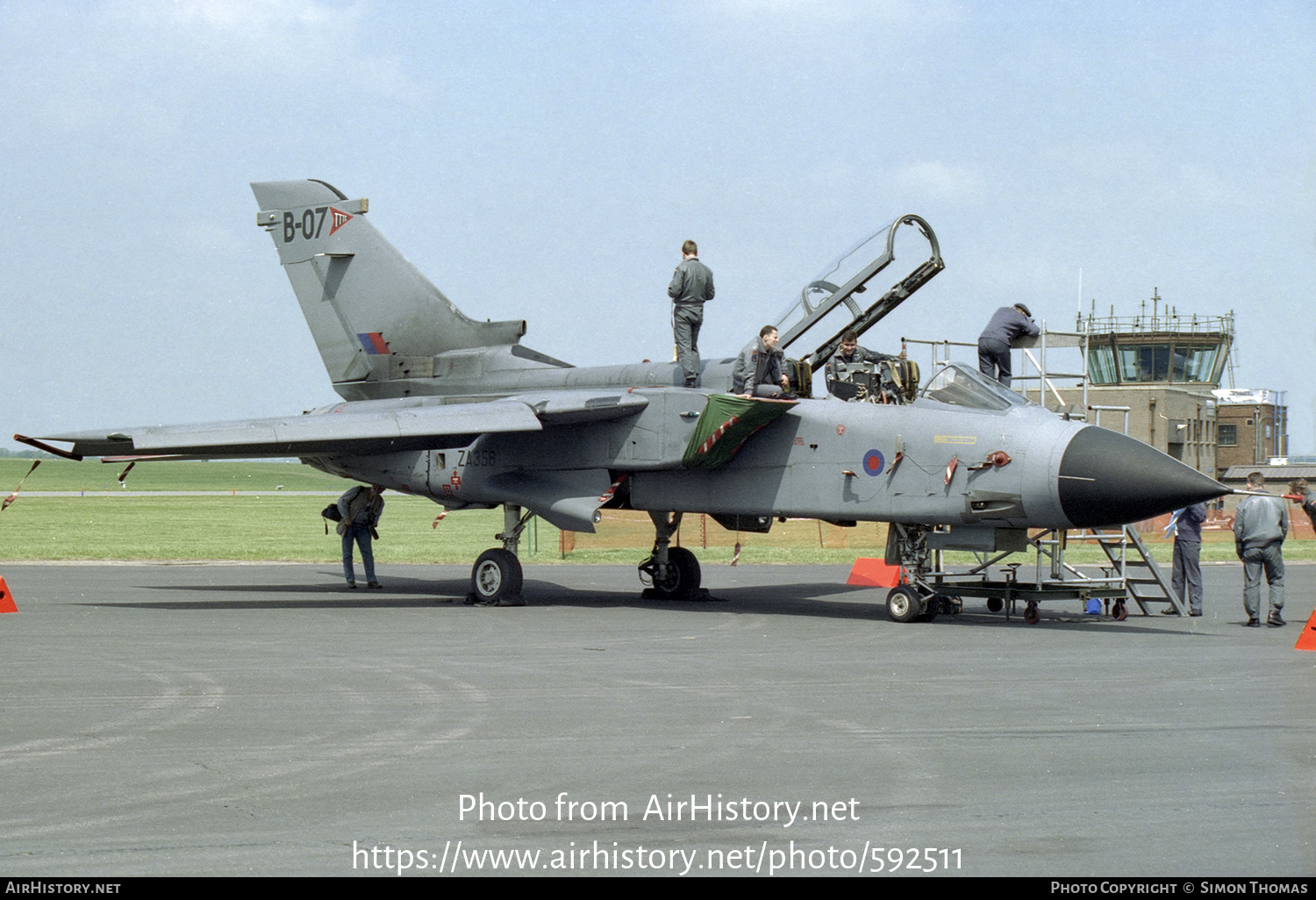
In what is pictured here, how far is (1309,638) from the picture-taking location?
11750mm

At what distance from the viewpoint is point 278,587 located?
1866 cm

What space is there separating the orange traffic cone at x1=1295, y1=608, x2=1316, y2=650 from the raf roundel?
169 inches

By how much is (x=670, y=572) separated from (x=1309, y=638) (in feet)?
26.7

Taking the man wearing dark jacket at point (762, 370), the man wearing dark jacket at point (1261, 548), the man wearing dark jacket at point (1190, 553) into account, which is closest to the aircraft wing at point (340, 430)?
the man wearing dark jacket at point (762, 370)

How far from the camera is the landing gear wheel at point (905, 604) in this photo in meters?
13.9

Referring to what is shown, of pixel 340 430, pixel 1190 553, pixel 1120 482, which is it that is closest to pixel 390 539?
pixel 340 430

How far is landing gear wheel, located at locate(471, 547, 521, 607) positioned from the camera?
15984 millimetres

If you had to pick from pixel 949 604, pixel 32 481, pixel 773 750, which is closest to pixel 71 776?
pixel 773 750

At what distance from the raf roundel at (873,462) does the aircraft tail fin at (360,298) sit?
6.40 metres

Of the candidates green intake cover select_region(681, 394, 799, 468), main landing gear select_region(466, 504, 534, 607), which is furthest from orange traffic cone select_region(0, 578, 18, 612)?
green intake cover select_region(681, 394, 799, 468)

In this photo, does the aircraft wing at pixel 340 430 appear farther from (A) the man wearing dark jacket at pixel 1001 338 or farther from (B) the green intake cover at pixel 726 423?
(A) the man wearing dark jacket at pixel 1001 338

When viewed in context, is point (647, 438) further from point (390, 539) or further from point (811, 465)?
point (390, 539)

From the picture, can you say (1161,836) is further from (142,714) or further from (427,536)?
(427,536)
